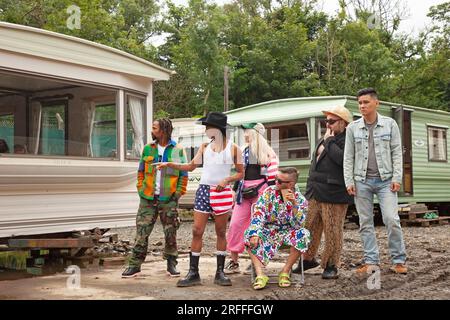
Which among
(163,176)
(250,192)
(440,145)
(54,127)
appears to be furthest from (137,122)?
(440,145)

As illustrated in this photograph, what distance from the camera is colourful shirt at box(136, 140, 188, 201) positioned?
585cm

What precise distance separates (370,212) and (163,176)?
2042 millimetres

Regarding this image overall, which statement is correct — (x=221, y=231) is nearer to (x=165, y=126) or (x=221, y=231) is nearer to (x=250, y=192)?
(x=250, y=192)

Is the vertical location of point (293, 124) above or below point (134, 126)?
above

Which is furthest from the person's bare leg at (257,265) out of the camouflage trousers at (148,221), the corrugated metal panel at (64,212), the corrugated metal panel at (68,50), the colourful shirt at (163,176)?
the corrugated metal panel at (68,50)

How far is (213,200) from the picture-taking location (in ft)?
17.8

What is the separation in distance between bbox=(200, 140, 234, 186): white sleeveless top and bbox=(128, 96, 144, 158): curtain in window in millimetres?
2095

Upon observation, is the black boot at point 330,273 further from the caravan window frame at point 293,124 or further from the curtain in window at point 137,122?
the caravan window frame at point 293,124

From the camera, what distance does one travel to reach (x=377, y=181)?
5.63 m

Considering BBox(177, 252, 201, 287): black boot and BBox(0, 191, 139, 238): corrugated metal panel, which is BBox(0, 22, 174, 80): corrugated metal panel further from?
BBox(177, 252, 201, 287): black boot

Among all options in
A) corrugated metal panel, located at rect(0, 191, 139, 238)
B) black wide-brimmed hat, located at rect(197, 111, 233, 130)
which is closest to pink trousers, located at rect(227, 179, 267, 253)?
black wide-brimmed hat, located at rect(197, 111, 233, 130)

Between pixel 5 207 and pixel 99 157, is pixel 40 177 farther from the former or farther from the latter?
pixel 99 157

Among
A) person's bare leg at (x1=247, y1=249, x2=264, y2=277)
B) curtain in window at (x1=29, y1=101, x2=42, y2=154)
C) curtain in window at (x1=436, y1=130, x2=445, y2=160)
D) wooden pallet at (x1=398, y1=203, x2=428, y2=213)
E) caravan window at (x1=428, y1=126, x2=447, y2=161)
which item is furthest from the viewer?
curtain in window at (x1=436, y1=130, x2=445, y2=160)
